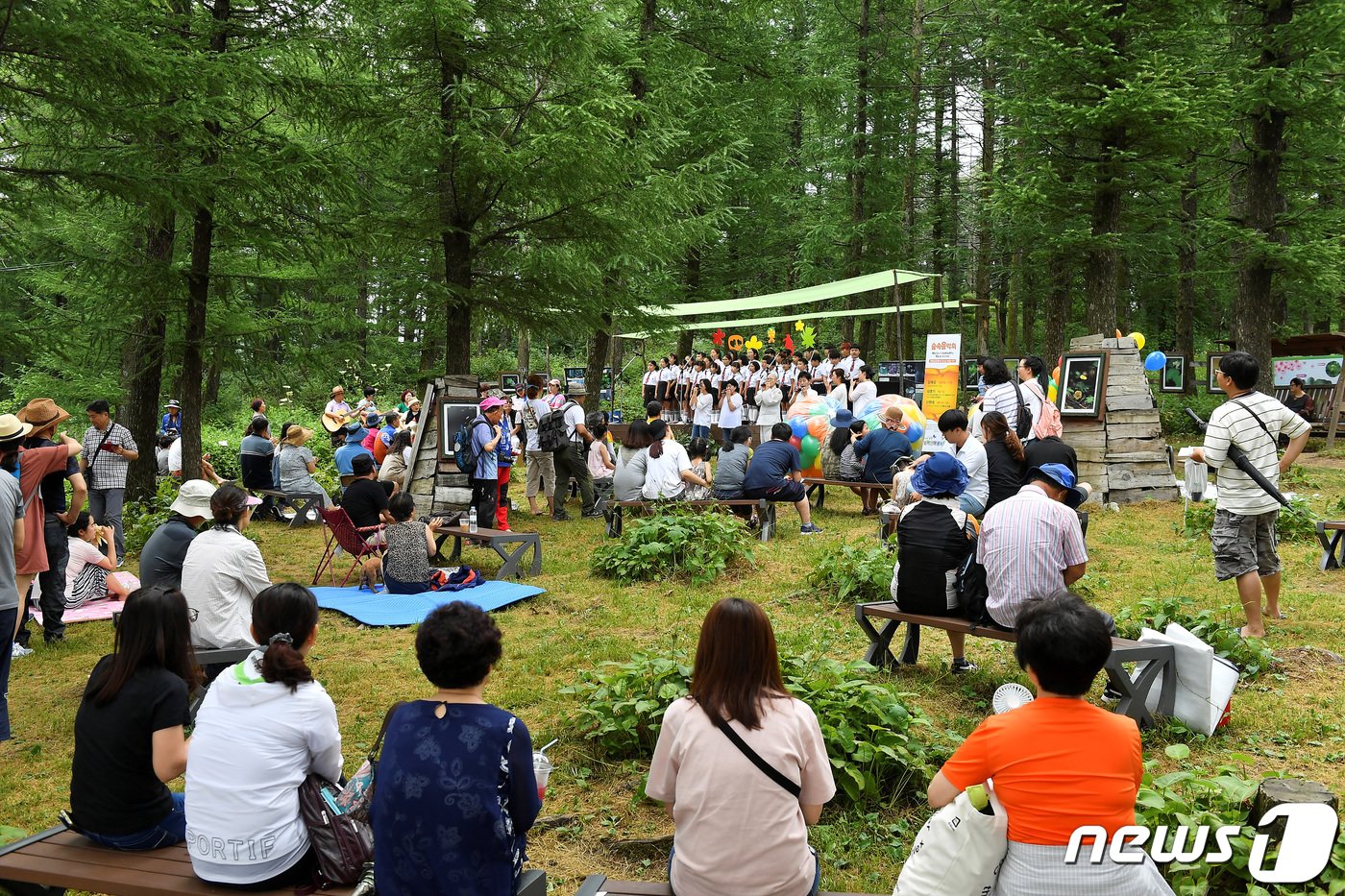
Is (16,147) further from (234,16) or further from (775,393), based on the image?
(775,393)

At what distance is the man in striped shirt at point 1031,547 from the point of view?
16.9ft

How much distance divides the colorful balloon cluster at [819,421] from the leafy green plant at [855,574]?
388 centimetres

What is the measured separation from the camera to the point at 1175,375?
22.1 m

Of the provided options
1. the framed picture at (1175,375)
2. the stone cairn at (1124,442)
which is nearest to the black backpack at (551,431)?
the stone cairn at (1124,442)

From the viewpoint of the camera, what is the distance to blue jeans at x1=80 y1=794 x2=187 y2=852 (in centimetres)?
340

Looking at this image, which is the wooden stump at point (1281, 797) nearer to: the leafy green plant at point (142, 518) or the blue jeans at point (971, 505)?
the blue jeans at point (971, 505)

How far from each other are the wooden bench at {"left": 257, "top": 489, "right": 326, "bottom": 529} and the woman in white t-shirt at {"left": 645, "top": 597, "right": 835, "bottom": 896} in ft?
37.2

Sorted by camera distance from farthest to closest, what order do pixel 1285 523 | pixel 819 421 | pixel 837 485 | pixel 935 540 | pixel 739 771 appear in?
pixel 819 421 → pixel 837 485 → pixel 1285 523 → pixel 935 540 → pixel 739 771

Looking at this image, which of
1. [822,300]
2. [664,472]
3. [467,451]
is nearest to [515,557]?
[467,451]

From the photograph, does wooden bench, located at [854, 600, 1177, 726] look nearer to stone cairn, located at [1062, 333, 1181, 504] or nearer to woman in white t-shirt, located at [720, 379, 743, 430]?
stone cairn, located at [1062, 333, 1181, 504]

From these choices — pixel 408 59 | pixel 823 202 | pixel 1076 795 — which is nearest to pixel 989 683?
pixel 1076 795

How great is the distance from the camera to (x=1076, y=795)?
2605 millimetres

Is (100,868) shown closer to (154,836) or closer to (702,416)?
(154,836)

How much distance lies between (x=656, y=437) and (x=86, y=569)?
599 cm
